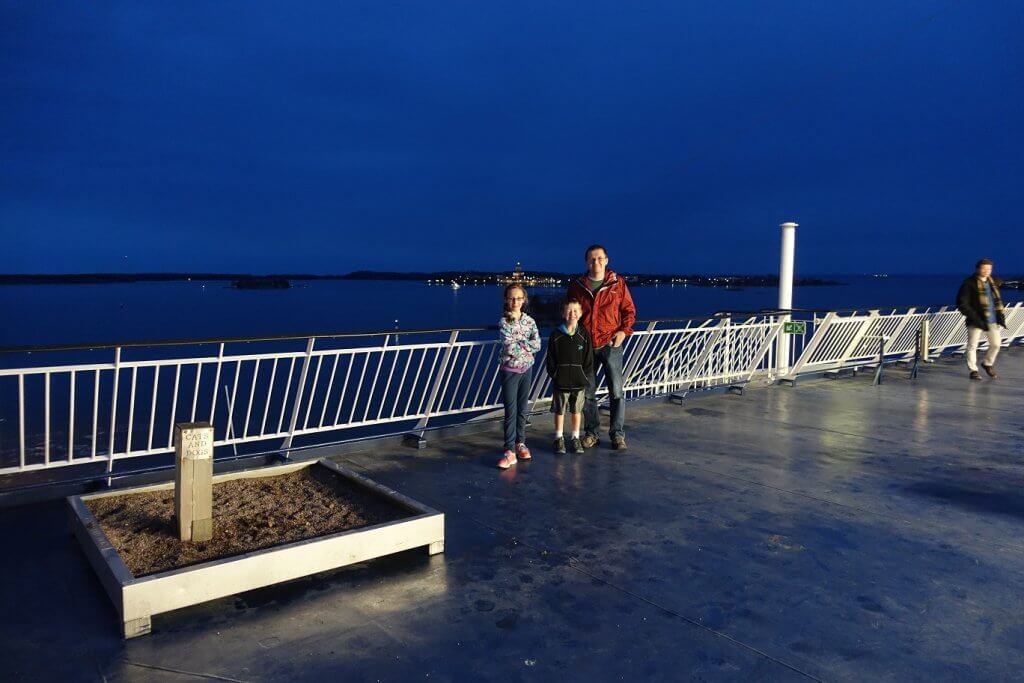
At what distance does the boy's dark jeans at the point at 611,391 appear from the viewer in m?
6.38

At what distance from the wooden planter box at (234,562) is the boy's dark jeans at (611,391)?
273 centimetres

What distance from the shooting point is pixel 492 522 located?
4.44 m

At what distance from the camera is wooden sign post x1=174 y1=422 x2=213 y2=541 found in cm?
366

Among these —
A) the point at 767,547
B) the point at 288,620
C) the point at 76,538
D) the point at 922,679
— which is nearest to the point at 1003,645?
the point at 922,679

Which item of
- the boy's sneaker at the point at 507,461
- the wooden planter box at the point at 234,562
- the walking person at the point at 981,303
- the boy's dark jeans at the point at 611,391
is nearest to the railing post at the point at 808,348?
the walking person at the point at 981,303

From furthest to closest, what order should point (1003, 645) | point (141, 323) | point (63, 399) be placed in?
point (141, 323)
point (63, 399)
point (1003, 645)

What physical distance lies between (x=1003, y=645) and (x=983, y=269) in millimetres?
9075

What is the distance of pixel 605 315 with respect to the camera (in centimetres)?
627

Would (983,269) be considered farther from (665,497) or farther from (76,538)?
(76,538)

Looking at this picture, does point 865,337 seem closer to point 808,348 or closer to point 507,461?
point 808,348

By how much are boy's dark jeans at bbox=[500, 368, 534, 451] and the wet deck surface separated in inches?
11.8

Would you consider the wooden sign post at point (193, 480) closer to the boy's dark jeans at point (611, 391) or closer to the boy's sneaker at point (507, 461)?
the boy's sneaker at point (507, 461)

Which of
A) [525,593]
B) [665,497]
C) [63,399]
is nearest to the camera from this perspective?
[525,593]

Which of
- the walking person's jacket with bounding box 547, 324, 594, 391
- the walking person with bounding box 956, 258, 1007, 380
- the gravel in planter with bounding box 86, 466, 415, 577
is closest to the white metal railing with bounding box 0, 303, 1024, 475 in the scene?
the walking person's jacket with bounding box 547, 324, 594, 391
